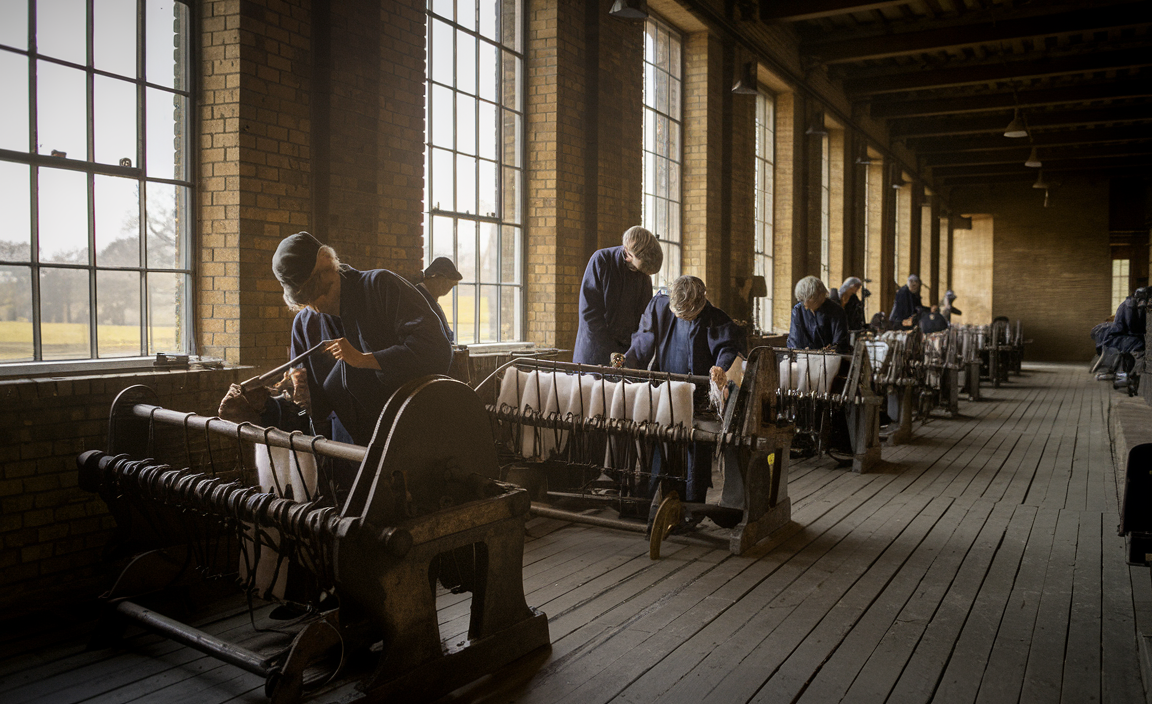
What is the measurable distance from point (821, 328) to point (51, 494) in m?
5.92

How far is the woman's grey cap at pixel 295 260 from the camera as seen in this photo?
3.07 m

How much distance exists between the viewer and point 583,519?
475 centimetres

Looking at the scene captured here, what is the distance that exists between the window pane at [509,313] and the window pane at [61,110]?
3554 mm

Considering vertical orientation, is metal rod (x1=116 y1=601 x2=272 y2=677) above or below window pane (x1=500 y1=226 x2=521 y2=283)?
below

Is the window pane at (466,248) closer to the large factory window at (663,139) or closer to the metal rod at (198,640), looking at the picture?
the large factory window at (663,139)

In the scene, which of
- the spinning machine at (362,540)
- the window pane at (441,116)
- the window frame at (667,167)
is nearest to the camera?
the spinning machine at (362,540)

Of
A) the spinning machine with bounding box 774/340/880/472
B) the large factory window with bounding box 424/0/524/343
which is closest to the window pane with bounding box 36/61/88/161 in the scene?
the large factory window with bounding box 424/0/524/343

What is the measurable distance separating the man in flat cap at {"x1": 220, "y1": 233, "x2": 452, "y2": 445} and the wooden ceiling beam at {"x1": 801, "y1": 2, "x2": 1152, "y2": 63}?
10765 mm

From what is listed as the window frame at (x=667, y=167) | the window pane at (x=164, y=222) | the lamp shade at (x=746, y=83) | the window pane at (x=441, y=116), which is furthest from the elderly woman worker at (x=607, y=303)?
the lamp shade at (x=746, y=83)

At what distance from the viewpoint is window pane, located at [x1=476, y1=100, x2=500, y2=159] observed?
21.8 ft

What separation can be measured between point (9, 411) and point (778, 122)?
11124 millimetres

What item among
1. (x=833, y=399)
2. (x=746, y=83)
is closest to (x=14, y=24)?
(x=833, y=399)

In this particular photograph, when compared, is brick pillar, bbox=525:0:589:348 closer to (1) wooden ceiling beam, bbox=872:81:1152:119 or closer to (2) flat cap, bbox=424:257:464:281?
(2) flat cap, bbox=424:257:464:281

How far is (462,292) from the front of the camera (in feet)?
21.5
